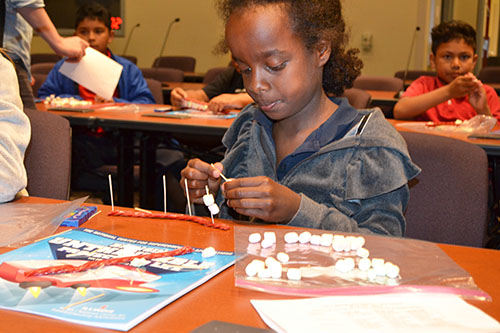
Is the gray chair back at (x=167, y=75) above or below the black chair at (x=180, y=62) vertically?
below

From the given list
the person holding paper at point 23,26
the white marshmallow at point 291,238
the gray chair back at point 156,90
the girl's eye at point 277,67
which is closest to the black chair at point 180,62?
the gray chair back at point 156,90

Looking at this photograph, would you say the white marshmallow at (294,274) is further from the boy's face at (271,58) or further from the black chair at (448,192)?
the black chair at (448,192)

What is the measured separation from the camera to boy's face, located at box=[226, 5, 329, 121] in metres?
1.30

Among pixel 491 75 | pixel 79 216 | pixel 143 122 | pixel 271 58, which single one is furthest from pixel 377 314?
pixel 491 75

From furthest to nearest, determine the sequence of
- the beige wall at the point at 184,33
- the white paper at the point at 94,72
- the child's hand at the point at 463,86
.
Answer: the beige wall at the point at 184,33 → the white paper at the point at 94,72 → the child's hand at the point at 463,86

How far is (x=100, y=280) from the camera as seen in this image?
76 cm

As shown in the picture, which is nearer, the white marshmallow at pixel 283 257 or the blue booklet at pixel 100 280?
the blue booklet at pixel 100 280

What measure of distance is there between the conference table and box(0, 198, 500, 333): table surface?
147 cm

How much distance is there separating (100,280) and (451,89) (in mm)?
2396

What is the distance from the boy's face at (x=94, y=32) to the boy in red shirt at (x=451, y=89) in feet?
6.67

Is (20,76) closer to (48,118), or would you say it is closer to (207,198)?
(48,118)

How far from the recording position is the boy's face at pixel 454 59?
323cm

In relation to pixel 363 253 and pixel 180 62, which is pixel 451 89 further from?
pixel 180 62

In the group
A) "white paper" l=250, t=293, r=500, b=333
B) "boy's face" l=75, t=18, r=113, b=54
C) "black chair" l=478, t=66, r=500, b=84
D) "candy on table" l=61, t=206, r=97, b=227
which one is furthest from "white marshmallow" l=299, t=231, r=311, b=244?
"black chair" l=478, t=66, r=500, b=84
